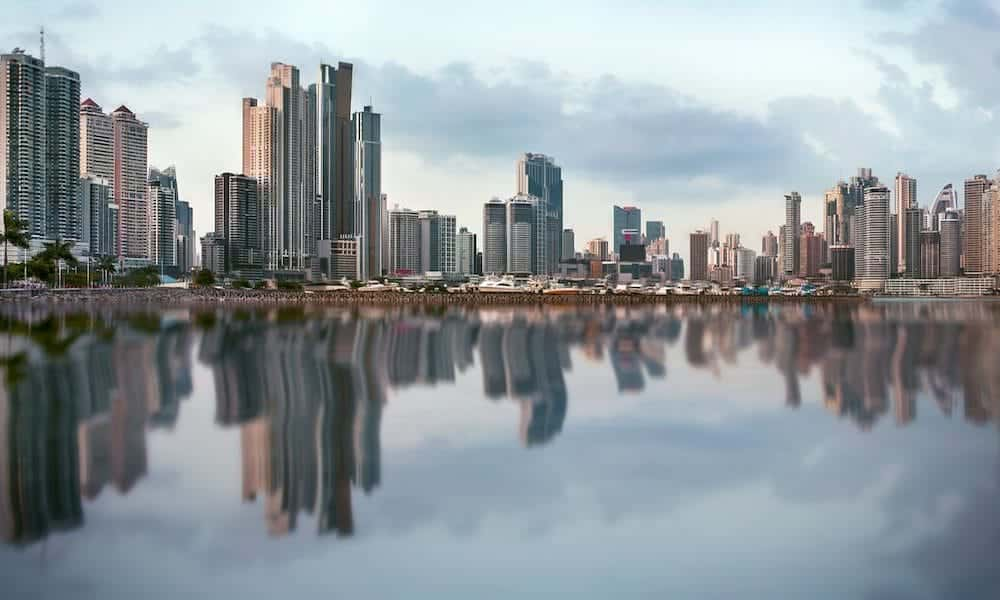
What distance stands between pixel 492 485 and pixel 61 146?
187 m

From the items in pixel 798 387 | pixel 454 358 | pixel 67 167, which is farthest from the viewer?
pixel 67 167

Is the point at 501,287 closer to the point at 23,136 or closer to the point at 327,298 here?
the point at 327,298

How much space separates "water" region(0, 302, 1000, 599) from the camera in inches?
371

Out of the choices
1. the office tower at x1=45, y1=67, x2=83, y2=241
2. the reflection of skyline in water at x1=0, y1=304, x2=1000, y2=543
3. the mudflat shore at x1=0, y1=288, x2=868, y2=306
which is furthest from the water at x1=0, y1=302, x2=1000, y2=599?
the office tower at x1=45, y1=67, x2=83, y2=241

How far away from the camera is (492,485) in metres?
12.7

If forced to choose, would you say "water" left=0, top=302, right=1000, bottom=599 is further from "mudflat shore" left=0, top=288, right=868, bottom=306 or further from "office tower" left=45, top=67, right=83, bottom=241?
"office tower" left=45, top=67, right=83, bottom=241

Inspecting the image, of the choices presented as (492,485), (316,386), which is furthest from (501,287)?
(492,485)

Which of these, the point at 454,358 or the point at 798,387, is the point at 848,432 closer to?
the point at 798,387

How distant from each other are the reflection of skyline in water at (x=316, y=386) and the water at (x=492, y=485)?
103 millimetres

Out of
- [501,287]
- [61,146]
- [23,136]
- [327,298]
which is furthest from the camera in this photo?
[61,146]

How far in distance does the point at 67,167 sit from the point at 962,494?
19285cm

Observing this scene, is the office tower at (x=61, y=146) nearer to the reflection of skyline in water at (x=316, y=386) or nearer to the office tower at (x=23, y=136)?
the office tower at (x=23, y=136)

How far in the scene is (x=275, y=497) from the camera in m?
11.7

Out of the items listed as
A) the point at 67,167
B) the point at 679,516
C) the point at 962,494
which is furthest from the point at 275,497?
the point at 67,167
